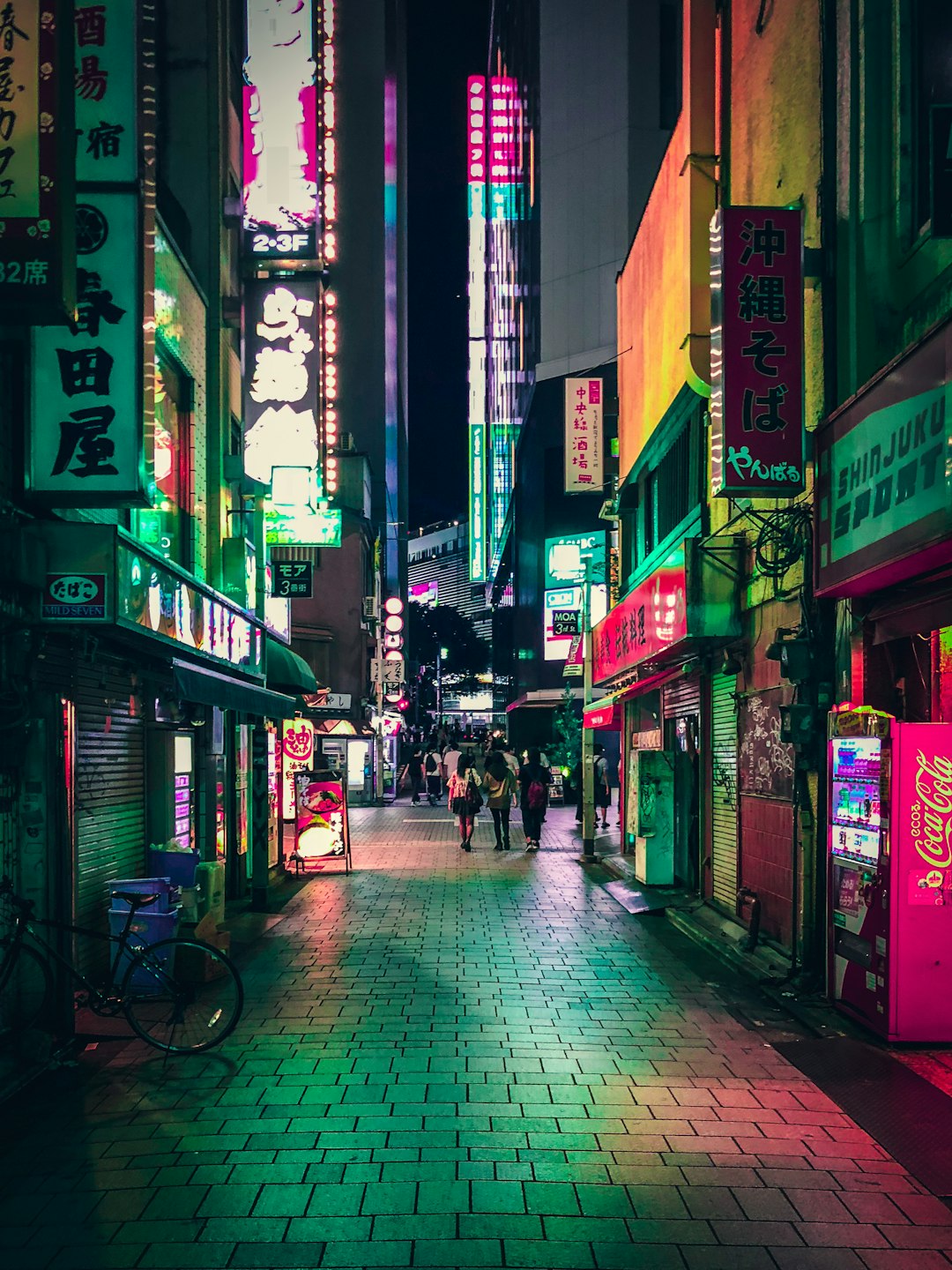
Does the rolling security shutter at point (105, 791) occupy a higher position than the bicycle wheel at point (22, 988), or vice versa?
the rolling security shutter at point (105, 791)

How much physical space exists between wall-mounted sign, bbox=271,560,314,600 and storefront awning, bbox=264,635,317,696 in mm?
924

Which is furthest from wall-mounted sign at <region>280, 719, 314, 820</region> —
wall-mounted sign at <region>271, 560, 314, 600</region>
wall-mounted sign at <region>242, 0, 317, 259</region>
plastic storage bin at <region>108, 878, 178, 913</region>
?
plastic storage bin at <region>108, 878, 178, 913</region>

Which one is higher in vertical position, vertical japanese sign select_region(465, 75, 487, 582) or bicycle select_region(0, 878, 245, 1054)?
vertical japanese sign select_region(465, 75, 487, 582)

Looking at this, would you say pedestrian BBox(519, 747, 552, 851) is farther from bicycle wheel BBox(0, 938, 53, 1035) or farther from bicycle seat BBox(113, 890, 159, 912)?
bicycle wheel BBox(0, 938, 53, 1035)

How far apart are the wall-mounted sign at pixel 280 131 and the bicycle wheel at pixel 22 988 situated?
503 inches

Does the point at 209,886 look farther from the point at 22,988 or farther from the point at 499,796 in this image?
the point at 499,796

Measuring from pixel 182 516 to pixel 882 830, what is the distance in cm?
999

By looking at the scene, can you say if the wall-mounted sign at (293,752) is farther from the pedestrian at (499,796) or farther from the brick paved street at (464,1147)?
the brick paved street at (464,1147)

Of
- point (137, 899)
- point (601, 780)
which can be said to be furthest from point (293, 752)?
point (137, 899)

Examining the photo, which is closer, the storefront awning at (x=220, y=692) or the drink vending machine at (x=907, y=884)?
the drink vending machine at (x=907, y=884)

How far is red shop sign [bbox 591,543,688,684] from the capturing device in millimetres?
13266

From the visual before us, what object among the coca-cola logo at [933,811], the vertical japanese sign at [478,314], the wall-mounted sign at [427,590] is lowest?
the coca-cola logo at [933,811]

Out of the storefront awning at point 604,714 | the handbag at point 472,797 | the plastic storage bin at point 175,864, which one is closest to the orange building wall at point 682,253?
the storefront awning at point 604,714

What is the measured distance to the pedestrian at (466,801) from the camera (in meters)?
22.4
